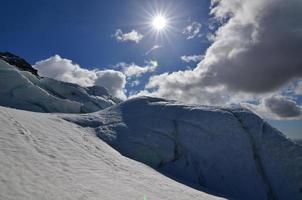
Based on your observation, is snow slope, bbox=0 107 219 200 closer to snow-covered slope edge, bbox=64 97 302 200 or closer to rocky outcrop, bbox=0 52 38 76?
snow-covered slope edge, bbox=64 97 302 200

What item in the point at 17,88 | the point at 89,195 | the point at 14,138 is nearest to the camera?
the point at 89,195

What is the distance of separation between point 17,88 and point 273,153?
3175 centimetres

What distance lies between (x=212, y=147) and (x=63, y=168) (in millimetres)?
12566

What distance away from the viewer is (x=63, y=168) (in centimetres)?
1459

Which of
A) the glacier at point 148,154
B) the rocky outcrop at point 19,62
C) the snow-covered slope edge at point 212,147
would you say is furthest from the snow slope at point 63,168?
the rocky outcrop at point 19,62

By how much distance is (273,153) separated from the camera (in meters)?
23.9

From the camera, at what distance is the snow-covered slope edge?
72.9ft

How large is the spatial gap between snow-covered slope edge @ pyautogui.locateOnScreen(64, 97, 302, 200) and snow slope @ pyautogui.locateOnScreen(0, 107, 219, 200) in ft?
7.95

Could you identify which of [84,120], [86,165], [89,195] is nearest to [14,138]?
[86,165]

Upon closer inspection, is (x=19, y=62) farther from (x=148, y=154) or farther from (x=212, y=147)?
(x=212, y=147)

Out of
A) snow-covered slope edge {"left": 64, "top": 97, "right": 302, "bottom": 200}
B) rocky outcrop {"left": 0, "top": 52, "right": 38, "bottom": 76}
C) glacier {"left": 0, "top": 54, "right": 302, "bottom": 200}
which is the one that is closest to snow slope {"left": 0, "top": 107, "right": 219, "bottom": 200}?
glacier {"left": 0, "top": 54, "right": 302, "bottom": 200}

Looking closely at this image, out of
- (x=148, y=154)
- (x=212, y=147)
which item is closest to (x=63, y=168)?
(x=148, y=154)

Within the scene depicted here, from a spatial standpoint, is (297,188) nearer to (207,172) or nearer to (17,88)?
(207,172)

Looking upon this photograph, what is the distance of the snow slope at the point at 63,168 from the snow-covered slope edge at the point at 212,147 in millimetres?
2424
